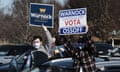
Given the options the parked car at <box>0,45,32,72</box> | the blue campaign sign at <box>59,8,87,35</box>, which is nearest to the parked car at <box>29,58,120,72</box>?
the blue campaign sign at <box>59,8,87,35</box>

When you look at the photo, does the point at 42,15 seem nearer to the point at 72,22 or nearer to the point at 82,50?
the point at 72,22

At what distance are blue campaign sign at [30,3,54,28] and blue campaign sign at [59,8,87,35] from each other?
2.08 metres

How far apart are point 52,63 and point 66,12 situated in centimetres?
461

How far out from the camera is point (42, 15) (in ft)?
45.0

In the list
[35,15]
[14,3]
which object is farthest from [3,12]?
[35,15]

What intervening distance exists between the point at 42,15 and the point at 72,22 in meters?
2.71

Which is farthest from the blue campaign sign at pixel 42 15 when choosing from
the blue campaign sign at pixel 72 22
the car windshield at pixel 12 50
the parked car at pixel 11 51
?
the car windshield at pixel 12 50

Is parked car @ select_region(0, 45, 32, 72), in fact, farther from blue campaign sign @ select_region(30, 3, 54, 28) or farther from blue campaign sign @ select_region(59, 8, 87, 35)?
blue campaign sign @ select_region(59, 8, 87, 35)

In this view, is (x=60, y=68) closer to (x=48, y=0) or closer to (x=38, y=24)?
(x=38, y=24)

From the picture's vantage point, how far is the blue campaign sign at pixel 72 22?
36.0 ft

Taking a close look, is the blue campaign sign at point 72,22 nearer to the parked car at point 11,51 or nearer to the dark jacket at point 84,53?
the dark jacket at point 84,53

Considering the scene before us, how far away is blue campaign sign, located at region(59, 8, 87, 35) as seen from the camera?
11.0 meters

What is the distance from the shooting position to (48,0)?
56688mm

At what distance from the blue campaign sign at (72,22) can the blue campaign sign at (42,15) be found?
208cm
